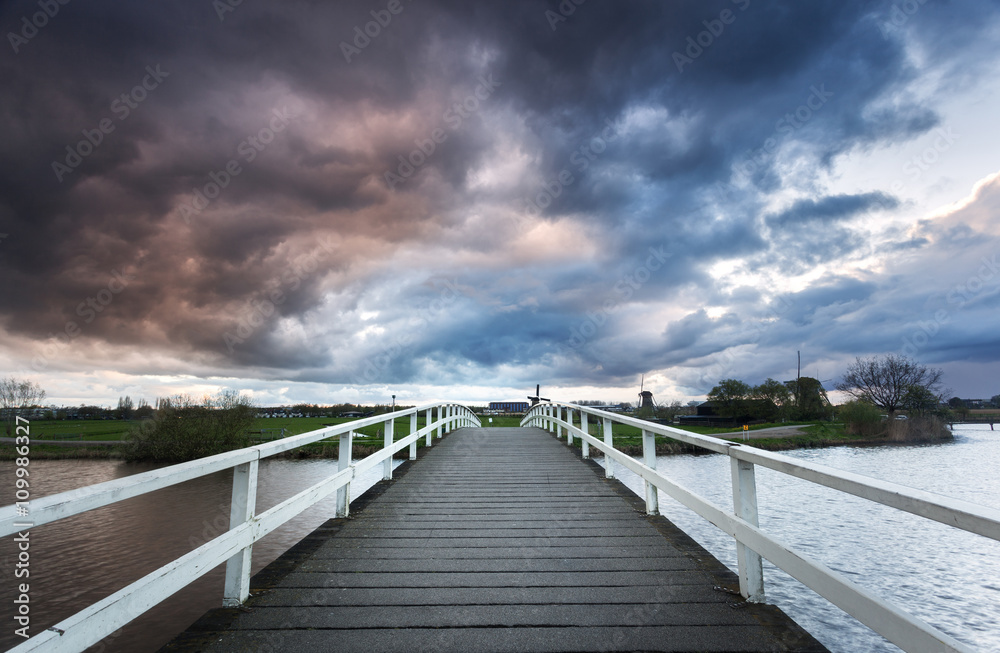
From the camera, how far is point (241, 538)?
2898 mm

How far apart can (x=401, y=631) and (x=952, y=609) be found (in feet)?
27.7

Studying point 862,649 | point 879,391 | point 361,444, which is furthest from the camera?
point 879,391

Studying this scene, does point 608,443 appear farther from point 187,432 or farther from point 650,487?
point 187,432

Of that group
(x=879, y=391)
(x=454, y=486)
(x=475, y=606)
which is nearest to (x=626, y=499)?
(x=454, y=486)

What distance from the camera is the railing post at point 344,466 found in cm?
465

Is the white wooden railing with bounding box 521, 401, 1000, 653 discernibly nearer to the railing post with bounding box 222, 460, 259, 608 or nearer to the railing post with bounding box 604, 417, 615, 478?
the railing post with bounding box 604, 417, 615, 478

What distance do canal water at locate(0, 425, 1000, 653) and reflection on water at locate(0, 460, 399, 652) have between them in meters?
0.03

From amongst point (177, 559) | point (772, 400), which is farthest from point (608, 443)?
point (772, 400)

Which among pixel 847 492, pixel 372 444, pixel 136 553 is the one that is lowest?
pixel 372 444

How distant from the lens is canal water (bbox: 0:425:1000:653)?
21.0ft

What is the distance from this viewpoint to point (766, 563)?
29.0 feet

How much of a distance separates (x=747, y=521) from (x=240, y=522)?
10.3ft

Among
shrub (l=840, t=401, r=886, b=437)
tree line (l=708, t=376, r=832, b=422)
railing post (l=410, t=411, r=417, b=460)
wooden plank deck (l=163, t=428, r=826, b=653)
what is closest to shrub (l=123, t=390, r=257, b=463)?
railing post (l=410, t=411, r=417, b=460)

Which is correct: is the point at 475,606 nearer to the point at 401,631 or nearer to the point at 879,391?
the point at 401,631
